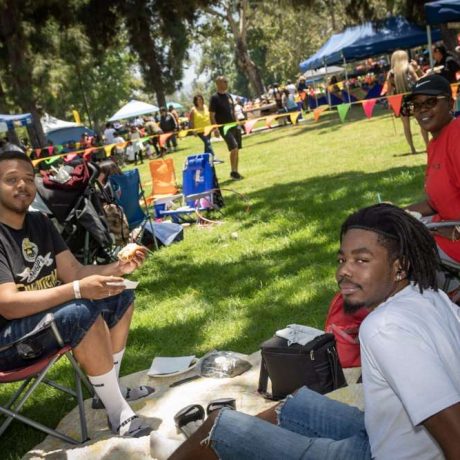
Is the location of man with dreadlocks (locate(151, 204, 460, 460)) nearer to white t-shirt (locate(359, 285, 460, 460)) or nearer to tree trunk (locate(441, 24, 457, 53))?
white t-shirt (locate(359, 285, 460, 460))

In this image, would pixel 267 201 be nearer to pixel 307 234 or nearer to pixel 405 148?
pixel 307 234

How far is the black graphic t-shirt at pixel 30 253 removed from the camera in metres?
3.22

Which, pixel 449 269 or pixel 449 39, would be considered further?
pixel 449 39

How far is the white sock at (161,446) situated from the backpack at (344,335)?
1189mm

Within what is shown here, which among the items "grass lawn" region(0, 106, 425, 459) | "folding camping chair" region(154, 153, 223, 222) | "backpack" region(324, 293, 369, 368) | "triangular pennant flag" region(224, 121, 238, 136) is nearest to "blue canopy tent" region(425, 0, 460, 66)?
"grass lawn" region(0, 106, 425, 459)

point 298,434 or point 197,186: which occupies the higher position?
point 197,186

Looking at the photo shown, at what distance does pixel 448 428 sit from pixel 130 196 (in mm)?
5890

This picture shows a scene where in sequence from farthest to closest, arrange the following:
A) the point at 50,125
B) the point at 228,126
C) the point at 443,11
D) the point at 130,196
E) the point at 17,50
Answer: the point at 50,125
the point at 17,50
the point at 228,126
the point at 443,11
the point at 130,196

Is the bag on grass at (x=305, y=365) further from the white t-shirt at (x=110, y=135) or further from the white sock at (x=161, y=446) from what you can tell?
the white t-shirt at (x=110, y=135)

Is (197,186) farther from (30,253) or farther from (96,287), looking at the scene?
(96,287)

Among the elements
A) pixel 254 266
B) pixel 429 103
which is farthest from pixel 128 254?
pixel 254 266

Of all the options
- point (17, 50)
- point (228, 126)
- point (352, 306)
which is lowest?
point (352, 306)

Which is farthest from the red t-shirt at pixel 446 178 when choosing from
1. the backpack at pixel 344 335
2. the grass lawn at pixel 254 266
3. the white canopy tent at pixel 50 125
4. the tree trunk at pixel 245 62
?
the white canopy tent at pixel 50 125

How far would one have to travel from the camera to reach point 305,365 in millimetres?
3205
